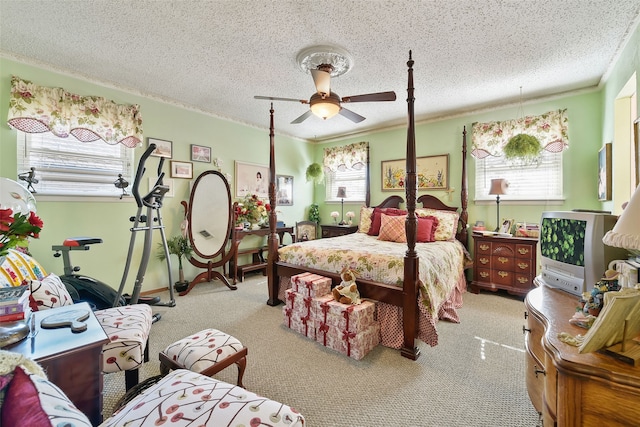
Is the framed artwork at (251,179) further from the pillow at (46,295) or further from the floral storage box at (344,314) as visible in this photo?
the pillow at (46,295)

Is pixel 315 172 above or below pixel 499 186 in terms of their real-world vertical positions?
above

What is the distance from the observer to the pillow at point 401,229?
3615 millimetres

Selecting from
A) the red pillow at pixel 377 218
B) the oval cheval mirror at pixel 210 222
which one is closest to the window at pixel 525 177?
the red pillow at pixel 377 218

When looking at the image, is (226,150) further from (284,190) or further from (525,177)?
(525,177)

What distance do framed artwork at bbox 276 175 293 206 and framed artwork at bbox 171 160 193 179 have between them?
5.54 feet

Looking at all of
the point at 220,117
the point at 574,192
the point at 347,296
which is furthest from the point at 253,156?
the point at 574,192

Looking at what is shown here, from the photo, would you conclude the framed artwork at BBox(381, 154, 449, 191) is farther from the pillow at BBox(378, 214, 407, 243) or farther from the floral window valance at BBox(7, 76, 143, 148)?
the floral window valance at BBox(7, 76, 143, 148)

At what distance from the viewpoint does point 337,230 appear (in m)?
5.23

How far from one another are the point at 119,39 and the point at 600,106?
202 inches

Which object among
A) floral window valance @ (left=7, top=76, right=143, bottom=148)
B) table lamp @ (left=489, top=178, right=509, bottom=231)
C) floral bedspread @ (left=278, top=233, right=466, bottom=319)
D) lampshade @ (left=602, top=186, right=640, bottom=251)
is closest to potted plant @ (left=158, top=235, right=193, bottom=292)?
floral window valance @ (left=7, top=76, right=143, bottom=148)

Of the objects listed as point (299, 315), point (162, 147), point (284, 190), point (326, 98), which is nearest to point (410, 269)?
point (299, 315)

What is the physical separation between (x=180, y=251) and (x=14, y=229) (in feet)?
9.45

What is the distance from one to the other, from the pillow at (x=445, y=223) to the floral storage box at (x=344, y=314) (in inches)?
75.1

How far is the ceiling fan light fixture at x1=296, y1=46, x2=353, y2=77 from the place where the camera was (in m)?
2.52
